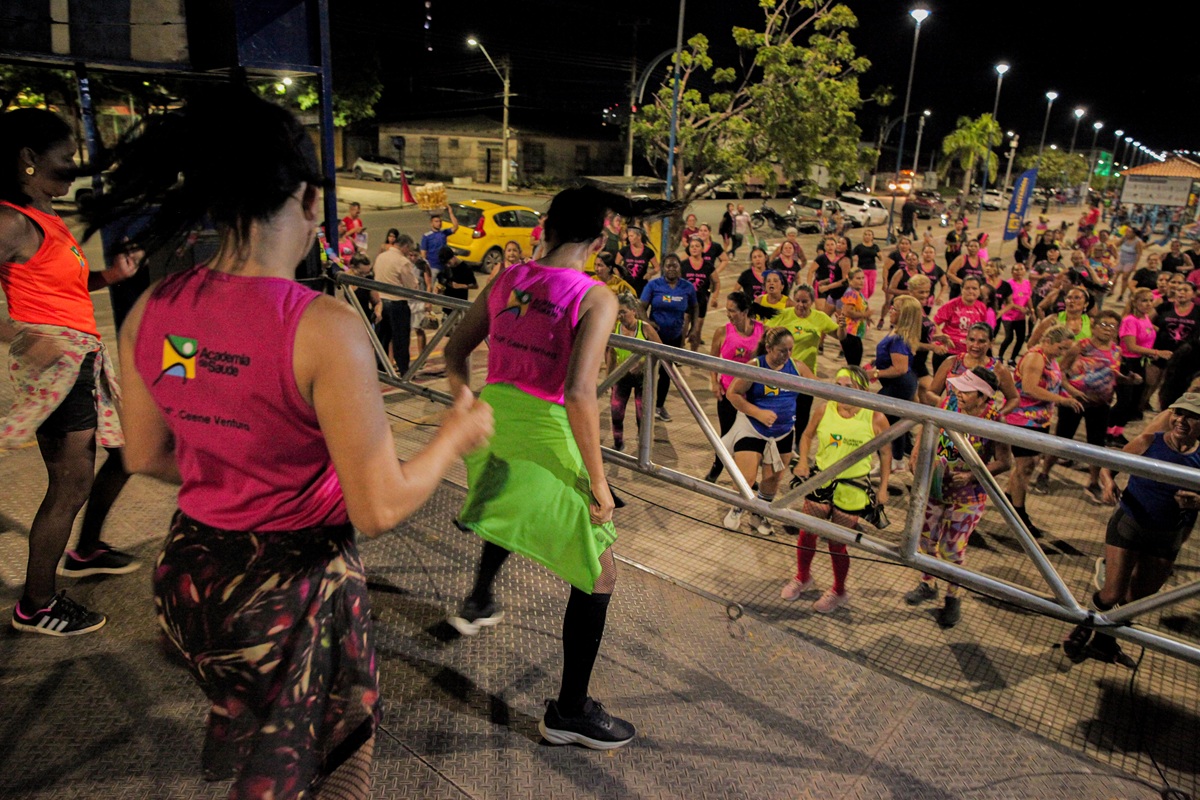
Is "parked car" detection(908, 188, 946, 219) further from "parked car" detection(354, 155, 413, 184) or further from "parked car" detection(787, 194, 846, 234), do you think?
"parked car" detection(354, 155, 413, 184)

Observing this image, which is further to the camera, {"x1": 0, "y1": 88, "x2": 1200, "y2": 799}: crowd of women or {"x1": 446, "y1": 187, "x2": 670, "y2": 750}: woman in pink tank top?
{"x1": 446, "y1": 187, "x2": 670, "y2": 750}: woman in pink tank top

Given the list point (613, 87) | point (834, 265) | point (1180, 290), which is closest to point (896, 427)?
point (1180, 290)

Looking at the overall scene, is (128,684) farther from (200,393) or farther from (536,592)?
(200,393)

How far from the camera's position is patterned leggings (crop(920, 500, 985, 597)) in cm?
418

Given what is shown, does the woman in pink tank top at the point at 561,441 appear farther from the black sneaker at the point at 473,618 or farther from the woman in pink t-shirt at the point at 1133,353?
the woman in pink t-shirt at the point at 1133,353

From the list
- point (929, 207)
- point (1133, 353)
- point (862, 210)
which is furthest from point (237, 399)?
point (929, 207)

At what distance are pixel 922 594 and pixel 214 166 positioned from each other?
14.0 ft

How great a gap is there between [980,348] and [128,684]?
5.18 meters

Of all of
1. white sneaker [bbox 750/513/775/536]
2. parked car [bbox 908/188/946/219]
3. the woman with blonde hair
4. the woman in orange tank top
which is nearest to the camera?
the woman in orange tank top

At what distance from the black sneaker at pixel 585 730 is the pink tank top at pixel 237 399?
59.2 inches

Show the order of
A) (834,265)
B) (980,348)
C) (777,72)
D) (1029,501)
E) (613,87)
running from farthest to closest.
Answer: (613,87) < (777,72) < (834,265) < (1029,501) < (980,348)

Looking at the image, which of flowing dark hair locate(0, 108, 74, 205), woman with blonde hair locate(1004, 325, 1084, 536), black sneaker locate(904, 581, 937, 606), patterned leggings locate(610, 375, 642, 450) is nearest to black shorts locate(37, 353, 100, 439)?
flowing dark hair locate(0, 108, 74, 205)

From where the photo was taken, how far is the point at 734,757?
2.72 metres

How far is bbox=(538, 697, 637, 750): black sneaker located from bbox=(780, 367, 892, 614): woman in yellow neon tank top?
1782mm
